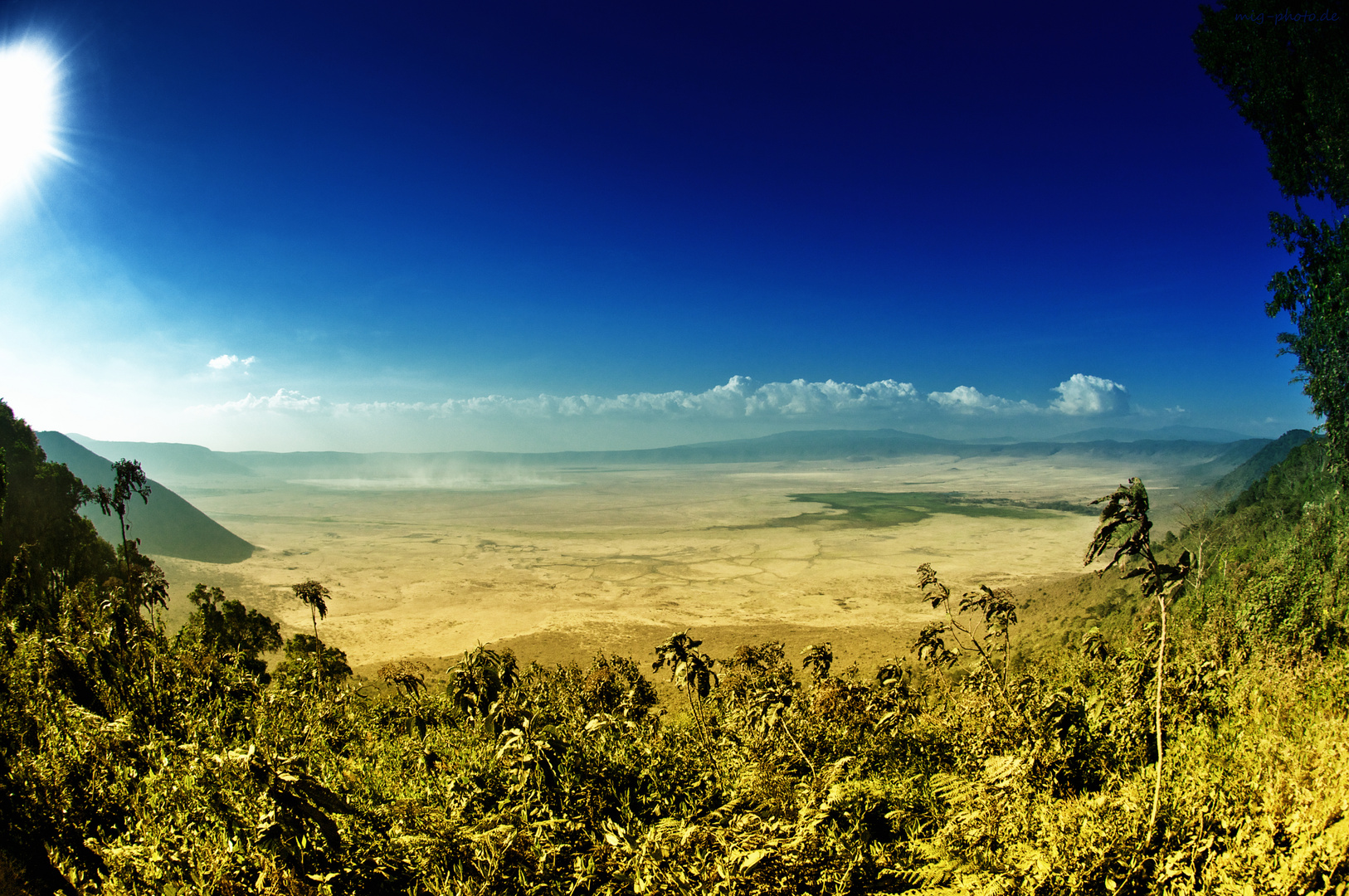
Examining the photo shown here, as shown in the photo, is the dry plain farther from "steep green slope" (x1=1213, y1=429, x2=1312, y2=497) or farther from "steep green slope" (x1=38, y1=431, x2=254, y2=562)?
"steep green slope" (x1=1213, y1=429, x2=1312, y2=497)

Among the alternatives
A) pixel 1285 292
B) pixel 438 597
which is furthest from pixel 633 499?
pixel 1285 292

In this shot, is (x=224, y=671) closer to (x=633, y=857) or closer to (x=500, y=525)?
(x=633, y=857)

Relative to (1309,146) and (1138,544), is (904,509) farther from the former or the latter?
(1138,544)

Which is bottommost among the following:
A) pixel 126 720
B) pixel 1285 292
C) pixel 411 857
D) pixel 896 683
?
pixel 896 683

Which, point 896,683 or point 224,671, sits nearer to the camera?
point 224,671

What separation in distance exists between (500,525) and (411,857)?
8802 centimetres

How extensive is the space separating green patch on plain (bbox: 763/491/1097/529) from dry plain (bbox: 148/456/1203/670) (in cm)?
201

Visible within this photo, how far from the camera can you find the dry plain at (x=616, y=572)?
33.5 meters

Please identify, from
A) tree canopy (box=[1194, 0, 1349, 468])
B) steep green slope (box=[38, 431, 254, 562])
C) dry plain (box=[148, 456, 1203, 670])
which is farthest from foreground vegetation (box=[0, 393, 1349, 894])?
steep green slope (box=[38, 431, 254, 562])

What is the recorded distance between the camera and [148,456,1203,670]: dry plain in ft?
110

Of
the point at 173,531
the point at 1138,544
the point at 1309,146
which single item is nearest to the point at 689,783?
the point at 1138,544

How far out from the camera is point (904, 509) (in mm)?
94875

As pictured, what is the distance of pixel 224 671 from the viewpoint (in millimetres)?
8852

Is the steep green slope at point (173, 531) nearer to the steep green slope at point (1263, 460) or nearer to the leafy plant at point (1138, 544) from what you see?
the leafy plant at point (1138, 544)
